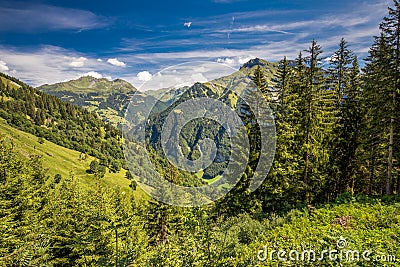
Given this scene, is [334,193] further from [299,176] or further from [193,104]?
[193,104]

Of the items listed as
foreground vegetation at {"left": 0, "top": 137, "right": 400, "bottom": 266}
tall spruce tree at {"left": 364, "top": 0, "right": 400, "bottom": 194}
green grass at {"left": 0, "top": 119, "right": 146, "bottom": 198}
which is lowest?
green grass at {"left": 0, "top": 119, "right": 146, "bottom": 198}

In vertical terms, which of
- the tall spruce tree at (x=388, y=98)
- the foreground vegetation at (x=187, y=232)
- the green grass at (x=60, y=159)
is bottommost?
the green grass at (x=60, y=159)

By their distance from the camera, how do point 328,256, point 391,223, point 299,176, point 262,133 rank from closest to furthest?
point 328,256 → point 391,223 → point 262,133 → point 299,176

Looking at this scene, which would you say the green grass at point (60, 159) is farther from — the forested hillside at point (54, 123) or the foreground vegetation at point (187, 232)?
the foreground vegetation at point (187, 232)

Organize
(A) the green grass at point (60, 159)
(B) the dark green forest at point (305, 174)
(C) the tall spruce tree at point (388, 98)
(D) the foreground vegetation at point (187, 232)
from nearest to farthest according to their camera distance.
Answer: (D) the foreground vegetation at point (187, 232), (B) the dark green forest at point (305, 174), (C) the tall spruce tree at point (388, 98), (A) the green grass at point (60, 159)

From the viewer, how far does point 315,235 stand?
10820mm

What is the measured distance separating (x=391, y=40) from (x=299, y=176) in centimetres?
1313

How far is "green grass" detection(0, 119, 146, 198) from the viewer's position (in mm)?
117250

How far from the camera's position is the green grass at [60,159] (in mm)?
117250

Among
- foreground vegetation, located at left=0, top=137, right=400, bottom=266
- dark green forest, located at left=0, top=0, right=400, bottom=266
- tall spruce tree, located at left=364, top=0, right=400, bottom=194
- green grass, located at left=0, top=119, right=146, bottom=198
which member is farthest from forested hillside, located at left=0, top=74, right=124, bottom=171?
tall spruce tree, located at left=364, top=0, right=400, bottom=194

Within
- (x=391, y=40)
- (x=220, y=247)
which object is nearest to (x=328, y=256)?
(x=220, y=247)

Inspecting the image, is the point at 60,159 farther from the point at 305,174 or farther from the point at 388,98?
the point at 388,98

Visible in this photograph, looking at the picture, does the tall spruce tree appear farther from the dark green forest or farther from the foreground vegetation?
the foreground vegetation

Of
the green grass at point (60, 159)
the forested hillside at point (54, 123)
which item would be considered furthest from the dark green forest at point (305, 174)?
the forested hillside at point (54, 123)
